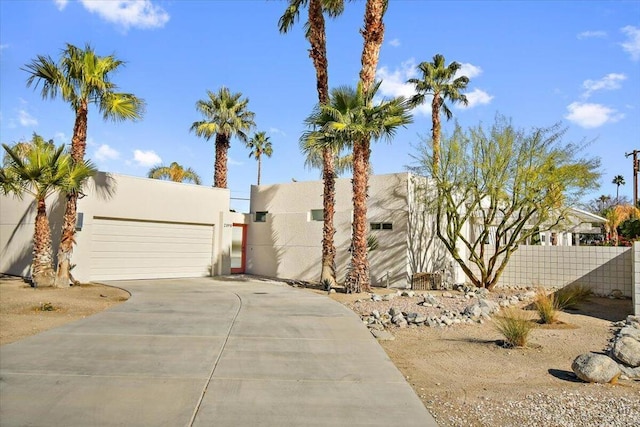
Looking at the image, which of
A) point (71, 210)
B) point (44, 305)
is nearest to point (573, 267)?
point (44, 305)

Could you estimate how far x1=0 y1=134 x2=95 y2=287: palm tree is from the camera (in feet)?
50.3

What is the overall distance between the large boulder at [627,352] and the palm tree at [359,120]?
923cm

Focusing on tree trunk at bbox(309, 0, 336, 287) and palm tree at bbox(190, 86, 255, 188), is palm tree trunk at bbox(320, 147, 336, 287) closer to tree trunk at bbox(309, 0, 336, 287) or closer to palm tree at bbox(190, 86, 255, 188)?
tree trunk at bbox(309, 0, 336, 287)

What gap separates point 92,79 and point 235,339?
38.8 feet

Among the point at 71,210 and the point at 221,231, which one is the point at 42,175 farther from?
the point at 221,231

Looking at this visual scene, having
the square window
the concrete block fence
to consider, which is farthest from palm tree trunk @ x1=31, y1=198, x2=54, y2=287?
the concrete block fence

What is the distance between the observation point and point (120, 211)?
62.3 feet

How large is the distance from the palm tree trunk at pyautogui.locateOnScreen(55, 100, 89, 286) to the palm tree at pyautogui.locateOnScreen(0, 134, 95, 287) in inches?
10.7

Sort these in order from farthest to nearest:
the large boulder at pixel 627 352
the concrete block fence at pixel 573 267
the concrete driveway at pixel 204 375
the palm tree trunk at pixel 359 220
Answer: the palm tree trunk at pixel 359 220 → the concrete block fence at pixel 573 267 → the large boulder at pixel 627 352 → the concrete driveway at pixel 204 375

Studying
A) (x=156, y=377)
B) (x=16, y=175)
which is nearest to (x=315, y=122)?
(x=16, y=175)

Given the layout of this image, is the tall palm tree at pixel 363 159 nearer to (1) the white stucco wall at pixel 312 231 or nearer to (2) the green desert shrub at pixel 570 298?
(1) the white stucco wall at pixel 312 231

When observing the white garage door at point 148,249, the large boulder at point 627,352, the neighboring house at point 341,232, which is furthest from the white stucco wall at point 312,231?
the large boulder at point 627,352

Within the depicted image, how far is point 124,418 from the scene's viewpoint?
492cm

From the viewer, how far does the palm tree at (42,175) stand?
15.3 meters
